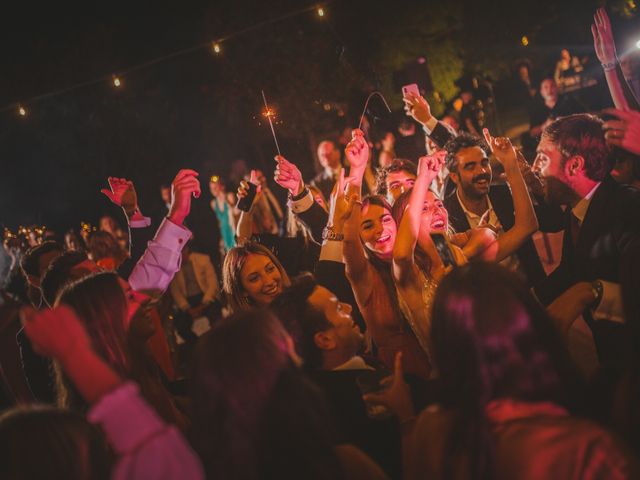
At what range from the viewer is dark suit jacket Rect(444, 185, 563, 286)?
14.3 feet

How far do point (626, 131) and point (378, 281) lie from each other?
5.50 feet

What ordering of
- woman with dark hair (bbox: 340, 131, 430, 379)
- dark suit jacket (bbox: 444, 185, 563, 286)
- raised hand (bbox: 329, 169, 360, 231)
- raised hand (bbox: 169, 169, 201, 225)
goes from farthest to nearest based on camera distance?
dark suit jacket (bbox: 444, 185, 563, 286), raised hand (bbox: 329, 169, 360, 231), raised hand (bbox: 169, 169, 201, 225), woman with dark hair (bbox: 340, 131, 430, 379)

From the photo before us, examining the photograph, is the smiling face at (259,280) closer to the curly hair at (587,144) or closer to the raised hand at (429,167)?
the raised hand at (429,167)

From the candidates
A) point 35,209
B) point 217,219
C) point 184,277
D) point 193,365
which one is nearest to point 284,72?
point 217,219

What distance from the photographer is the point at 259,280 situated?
12.3 feet

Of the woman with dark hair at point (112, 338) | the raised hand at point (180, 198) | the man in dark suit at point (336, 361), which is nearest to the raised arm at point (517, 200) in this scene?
the man in dark suit at point (336, 361)

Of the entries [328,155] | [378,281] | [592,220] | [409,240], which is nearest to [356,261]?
[378,281]

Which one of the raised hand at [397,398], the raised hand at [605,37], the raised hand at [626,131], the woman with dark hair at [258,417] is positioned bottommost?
the raised hand at [397,398]

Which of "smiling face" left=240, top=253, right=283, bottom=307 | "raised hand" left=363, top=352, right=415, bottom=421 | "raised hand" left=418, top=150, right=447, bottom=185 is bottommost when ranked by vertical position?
"raised hand" left=363, top=352, right=415, bottom=421

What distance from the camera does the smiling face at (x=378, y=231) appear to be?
3.62 meters

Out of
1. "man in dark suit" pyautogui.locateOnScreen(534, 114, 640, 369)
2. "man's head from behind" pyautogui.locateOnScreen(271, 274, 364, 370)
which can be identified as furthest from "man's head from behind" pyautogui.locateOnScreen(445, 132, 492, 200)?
"man's head from behind" pyautogui.locateOnScreen(271, 274, 364, 370)

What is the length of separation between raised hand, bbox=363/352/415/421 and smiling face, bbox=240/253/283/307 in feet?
4.84

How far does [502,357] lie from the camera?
1.73 m

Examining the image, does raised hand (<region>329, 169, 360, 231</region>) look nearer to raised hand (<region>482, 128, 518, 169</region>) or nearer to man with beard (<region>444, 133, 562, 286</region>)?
raised hand (<region>482, 128, 518, 169</region>)
